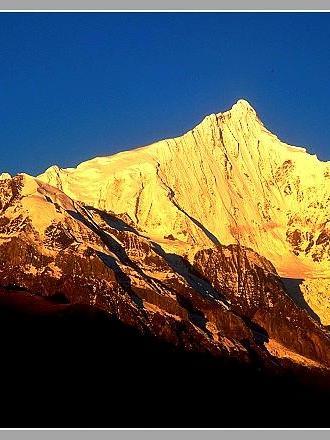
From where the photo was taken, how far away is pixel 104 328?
78250mm

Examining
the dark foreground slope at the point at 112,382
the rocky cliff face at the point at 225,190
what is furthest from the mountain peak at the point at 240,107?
the dark foreground slope at the point at 112,382

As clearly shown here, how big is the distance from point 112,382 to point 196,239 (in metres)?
91.5

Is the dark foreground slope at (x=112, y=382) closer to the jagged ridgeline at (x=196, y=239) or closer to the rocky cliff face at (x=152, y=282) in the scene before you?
the rocky cliff face at (x=152, y=282)

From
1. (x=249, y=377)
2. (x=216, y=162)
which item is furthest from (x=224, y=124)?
(x=249, y=377)

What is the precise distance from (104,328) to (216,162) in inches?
4445

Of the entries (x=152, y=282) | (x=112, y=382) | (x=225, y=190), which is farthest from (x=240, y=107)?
(x=112, y=382)

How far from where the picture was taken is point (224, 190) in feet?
602

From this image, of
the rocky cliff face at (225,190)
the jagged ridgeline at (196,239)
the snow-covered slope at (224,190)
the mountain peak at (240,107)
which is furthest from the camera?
the mountain peak at (240,107)

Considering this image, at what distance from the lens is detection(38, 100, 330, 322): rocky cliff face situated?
16325 centimetres

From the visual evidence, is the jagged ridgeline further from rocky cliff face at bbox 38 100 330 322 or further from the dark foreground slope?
the dark foreground slope

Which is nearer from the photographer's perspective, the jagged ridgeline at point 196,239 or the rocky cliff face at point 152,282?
the rocky cliff face at point 152,282

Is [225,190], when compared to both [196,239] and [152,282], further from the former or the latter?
[152,282]

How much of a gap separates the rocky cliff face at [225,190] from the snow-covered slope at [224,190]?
0.17 meters

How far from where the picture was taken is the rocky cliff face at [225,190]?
163 metres
